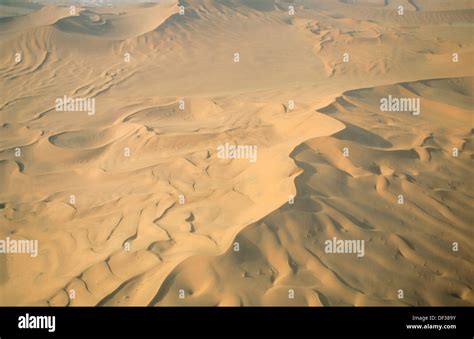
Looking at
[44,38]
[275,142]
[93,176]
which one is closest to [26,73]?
[44,38]

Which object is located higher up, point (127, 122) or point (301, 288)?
point (301, 288)

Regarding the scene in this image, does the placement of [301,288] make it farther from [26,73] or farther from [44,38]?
[44,38]

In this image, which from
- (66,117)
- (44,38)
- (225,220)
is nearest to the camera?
(225,220)

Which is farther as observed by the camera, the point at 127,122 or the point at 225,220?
the point at 127,122

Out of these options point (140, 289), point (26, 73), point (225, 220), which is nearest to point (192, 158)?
point (225, 220)
